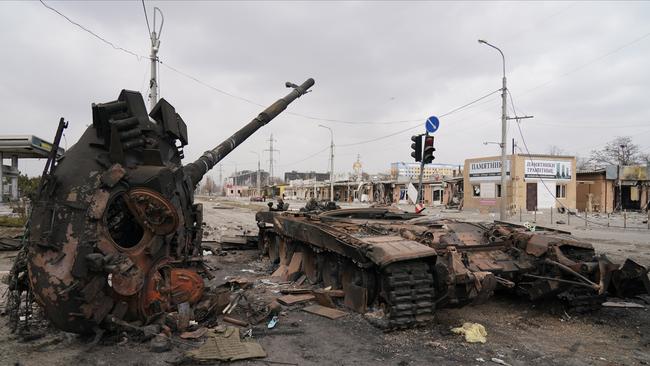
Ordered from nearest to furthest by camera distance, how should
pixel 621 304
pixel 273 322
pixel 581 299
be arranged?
pixel 273 322, pixel 581 299, pixel 621 304

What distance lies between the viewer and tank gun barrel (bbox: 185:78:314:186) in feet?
26.4

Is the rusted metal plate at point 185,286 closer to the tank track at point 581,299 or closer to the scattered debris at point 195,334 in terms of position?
the scattered debris at point 195,334

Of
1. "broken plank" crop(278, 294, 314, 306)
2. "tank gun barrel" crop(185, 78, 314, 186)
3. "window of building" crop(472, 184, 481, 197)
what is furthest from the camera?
"window of building" crop(472, 184, 481, 197)

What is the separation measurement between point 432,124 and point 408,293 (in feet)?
23.4

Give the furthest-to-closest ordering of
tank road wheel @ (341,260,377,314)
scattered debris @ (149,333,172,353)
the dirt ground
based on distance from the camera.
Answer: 1. tank road wheel @ (341,260,377,314)
2. scattered debris @ (149,333,172,353)
3. the dirt ground

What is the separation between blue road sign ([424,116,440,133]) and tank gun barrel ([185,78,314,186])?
316 centimetres

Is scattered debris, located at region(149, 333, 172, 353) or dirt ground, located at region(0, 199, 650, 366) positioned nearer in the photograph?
dirt ground, located at region(0, 199, 650, 366)

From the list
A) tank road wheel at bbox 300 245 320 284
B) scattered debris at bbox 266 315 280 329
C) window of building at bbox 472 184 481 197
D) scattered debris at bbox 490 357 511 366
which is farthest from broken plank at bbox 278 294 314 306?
window of building at bbox 472 184 481 197

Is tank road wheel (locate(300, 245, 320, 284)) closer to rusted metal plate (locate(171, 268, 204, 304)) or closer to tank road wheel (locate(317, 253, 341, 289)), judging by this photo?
tank road wheel (locate(317, 253, 341, 289))

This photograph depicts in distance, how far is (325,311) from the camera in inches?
268

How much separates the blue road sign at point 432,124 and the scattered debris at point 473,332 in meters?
6.69

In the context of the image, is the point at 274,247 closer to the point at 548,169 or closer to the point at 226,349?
the point at 226,349

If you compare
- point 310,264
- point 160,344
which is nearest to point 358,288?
point 310,264

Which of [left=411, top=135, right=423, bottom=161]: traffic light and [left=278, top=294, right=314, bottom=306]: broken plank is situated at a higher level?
[left=411, top=135, right=423, bottom=161]: traffic light
